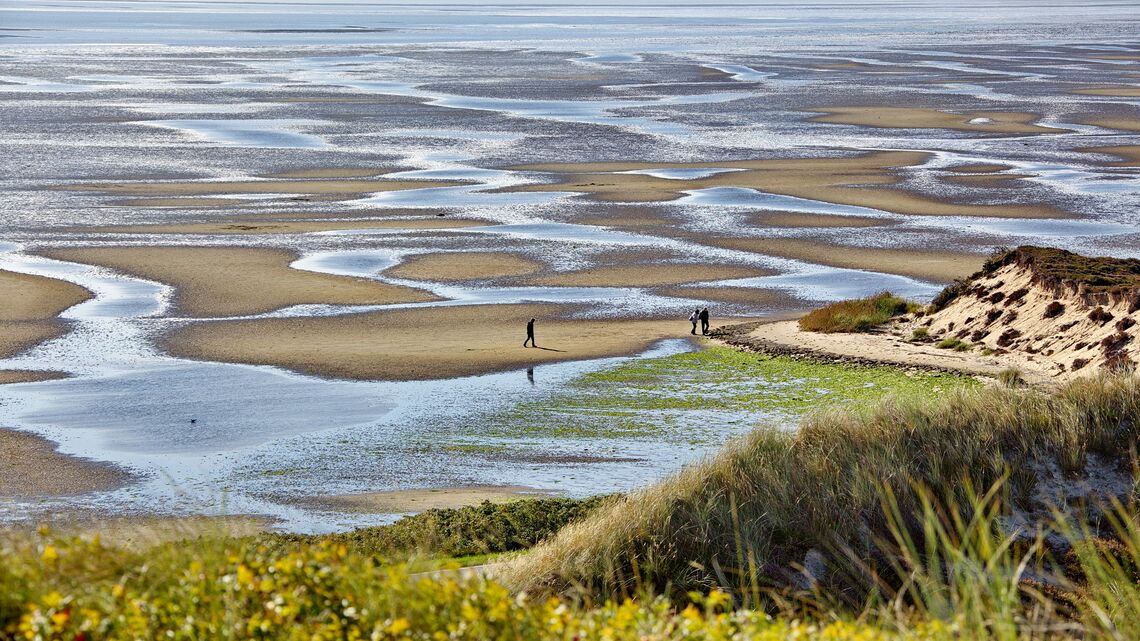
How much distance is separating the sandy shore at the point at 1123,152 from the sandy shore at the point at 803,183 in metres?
8.10

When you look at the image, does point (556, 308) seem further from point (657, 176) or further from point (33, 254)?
point (657, 176)

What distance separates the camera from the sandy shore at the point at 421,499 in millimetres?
19297

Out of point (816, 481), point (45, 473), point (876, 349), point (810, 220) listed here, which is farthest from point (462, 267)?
point (816, 481)

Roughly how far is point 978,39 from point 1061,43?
12799 millimetres

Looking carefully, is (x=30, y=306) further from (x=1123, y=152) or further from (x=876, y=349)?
(x=1123, y=152)

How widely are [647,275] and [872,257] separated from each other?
7503 mm

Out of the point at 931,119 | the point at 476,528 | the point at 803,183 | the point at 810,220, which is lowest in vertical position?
the point at 810,220

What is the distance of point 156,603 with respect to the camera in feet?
23.2

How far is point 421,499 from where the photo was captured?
19.7 m

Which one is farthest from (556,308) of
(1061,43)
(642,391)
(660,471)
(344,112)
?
(1061,43)

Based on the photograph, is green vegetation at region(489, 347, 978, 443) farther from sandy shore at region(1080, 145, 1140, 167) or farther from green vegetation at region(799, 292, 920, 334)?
sandy shore at region(1080, 145, 1140, 167)

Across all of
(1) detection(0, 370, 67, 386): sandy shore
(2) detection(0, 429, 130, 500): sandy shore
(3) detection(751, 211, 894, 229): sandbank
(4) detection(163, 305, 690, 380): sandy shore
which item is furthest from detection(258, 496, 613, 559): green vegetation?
(3) detection(751, 211, 894, 229): sandbank

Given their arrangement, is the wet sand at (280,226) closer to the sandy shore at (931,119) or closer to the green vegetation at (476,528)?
the green vegetation at (476,528)

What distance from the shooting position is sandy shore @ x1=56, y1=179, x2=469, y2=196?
54.5m
